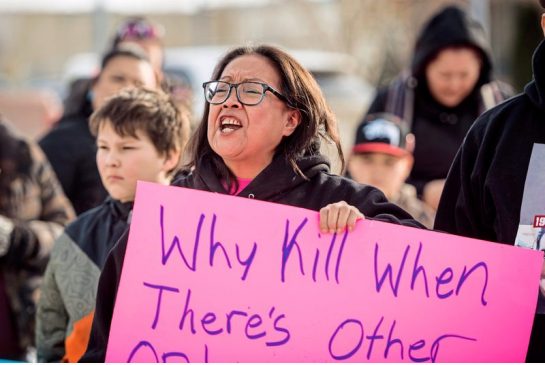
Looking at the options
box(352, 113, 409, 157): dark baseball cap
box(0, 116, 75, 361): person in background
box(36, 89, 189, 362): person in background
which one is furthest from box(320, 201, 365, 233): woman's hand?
box(352, 113, 409, 157): dark baseball cap

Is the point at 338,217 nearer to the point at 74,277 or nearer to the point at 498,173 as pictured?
the point at 498,173

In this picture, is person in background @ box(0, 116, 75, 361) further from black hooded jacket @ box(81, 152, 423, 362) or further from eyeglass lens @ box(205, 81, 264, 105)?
eyeglass lens @ box(205, 81, 264, 105)

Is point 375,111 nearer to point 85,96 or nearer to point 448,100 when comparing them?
point 448,100

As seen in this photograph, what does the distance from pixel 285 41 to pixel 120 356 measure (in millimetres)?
18553

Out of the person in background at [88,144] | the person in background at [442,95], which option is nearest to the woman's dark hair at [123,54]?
the person in background at [88,144]

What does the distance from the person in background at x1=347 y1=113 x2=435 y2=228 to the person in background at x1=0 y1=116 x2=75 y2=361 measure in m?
1.47

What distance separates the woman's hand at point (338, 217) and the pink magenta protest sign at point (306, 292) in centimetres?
3

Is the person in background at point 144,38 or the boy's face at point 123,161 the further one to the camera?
the person in background at point 144,38

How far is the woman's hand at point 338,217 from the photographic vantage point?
2.89 metres

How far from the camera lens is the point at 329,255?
2928mm

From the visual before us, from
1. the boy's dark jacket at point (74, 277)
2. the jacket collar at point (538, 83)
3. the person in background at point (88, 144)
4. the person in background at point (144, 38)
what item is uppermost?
the person in background at point (144, 38)

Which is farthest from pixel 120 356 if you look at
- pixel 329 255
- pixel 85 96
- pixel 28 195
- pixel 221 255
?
pixel 85 96

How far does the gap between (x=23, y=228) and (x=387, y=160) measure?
1.82m

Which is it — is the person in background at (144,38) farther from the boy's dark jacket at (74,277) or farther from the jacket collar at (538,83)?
the jacket collar at (538,83)
